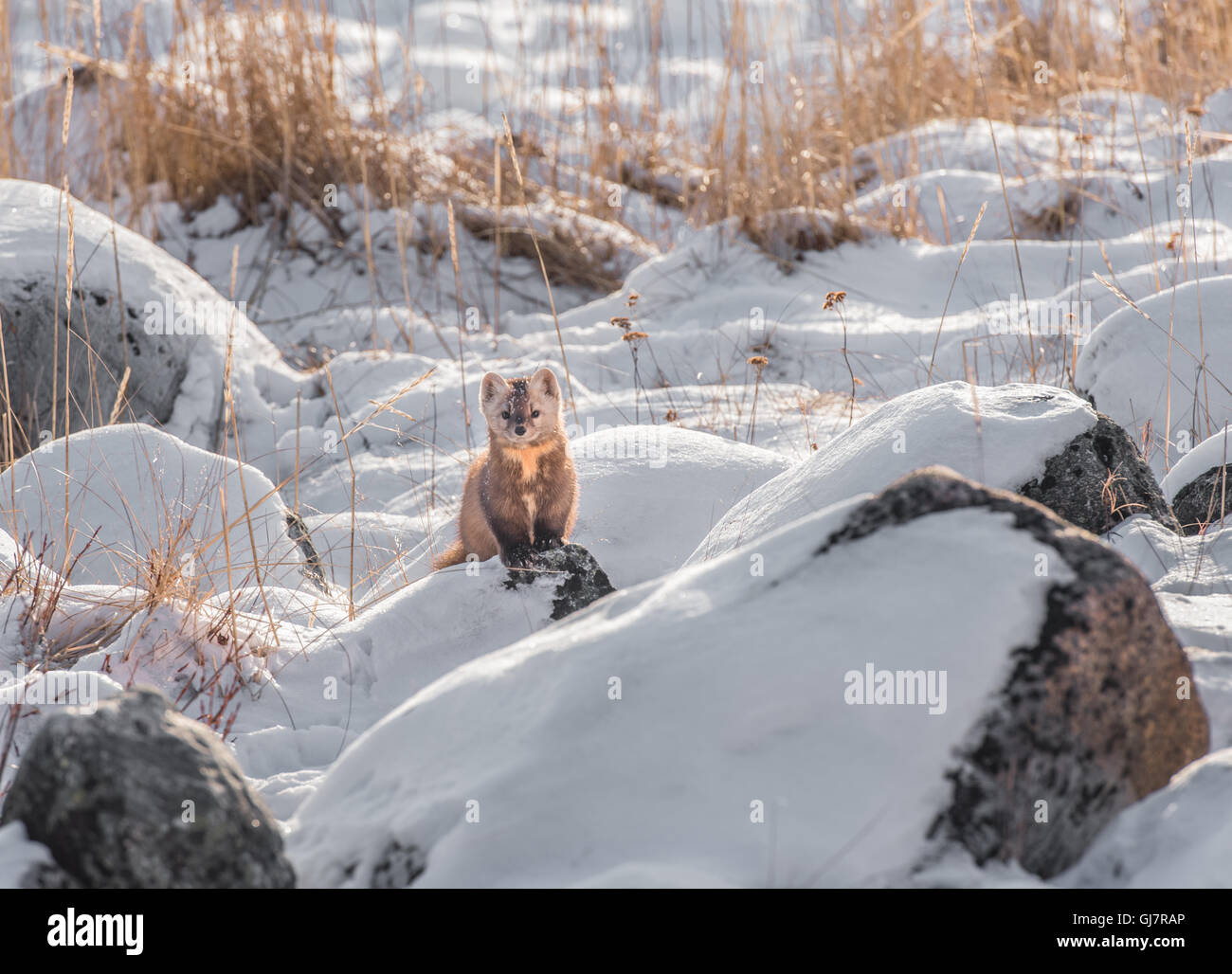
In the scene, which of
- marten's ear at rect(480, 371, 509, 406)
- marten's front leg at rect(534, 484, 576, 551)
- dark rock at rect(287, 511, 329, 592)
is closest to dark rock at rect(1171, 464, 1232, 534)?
marten's front leg at rect(534, 484, 576, 551)

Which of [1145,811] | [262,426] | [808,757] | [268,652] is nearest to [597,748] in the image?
[808,757]

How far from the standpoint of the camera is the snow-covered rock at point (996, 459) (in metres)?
3.20

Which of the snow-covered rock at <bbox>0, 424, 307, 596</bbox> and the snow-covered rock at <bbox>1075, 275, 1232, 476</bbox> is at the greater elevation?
the snow-covered rock at <bbox>1075, 275, 1232, 476</bbox>

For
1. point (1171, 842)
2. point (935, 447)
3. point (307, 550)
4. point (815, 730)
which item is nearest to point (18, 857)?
point (815, 730)

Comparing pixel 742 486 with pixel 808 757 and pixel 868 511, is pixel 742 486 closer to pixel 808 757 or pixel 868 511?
pixel 868 511

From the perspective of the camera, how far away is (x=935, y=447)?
3211 mm

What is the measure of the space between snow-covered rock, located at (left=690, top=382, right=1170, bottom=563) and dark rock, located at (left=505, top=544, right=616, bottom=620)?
0.43m

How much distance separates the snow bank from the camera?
3.19 meters

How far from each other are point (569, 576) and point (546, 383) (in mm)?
736

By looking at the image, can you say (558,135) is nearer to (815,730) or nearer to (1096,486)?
(1096,486)

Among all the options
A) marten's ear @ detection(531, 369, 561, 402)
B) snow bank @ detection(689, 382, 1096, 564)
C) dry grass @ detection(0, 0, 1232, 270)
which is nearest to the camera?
snow bank @ detection(689, 382, 1096, 564)

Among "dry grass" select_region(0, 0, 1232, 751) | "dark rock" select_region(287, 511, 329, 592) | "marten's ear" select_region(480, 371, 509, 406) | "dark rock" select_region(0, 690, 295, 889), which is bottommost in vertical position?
"dark rock" select_region(287, 511, 329, 592)

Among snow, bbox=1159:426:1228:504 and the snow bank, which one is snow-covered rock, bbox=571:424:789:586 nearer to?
the snow bank
